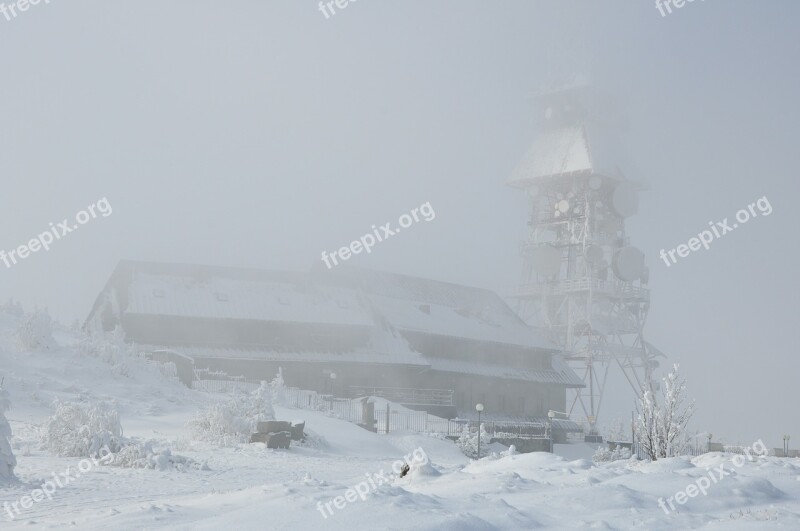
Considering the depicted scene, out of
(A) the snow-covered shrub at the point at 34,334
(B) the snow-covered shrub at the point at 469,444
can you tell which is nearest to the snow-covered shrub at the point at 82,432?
(A) the snow-covered shrub at the point at 34,334

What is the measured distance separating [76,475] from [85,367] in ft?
59.1

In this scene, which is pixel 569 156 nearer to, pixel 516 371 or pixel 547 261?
pixel 547 261

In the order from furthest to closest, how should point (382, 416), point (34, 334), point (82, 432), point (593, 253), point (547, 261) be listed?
point (547, 261) < point (593, 253) < point (382, 416) < point (34, 334) < point (82, 432)

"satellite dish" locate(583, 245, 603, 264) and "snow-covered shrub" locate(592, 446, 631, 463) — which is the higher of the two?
"satellite dish" locate(583, 245, 603, 264)

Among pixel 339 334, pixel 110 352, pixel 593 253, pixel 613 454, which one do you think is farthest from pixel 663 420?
pixel 593 253

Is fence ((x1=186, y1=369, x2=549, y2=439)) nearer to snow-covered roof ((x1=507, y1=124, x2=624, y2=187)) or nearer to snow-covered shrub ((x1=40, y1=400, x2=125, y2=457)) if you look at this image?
snow-covered shrub ((x1=40, y1=400, x2=125, y2=457))

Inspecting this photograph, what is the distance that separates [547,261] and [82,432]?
53.7 m

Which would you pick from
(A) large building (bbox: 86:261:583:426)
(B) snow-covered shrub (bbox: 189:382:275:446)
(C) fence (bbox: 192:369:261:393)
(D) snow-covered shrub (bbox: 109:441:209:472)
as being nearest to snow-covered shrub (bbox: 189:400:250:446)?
(B) snow-covered shrub (bbox: 189:382:275:446)

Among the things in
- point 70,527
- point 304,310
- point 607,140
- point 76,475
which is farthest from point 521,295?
point 70,527

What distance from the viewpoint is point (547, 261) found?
7081cm

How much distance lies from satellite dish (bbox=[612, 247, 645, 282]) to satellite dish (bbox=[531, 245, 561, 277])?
4.46m

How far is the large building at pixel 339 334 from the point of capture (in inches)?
1965

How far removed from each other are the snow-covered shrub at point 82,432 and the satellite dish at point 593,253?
51.4m

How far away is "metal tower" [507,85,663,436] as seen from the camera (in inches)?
2699
